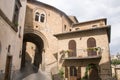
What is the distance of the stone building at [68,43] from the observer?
1698 centimetres

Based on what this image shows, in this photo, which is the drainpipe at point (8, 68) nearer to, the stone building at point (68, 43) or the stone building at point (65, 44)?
the stone building at point (65, 44)

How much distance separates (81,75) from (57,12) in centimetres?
1129

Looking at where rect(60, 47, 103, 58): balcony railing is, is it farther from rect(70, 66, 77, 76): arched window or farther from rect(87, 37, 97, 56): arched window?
rect(70, 66, 77, 76): arched window

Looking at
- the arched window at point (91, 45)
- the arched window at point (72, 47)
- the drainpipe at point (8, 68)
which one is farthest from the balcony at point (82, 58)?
the drainpipe at point (8, 68)

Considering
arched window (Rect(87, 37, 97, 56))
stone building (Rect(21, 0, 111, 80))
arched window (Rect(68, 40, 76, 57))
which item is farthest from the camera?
arched window (Rect(68, 40, 76, 57))

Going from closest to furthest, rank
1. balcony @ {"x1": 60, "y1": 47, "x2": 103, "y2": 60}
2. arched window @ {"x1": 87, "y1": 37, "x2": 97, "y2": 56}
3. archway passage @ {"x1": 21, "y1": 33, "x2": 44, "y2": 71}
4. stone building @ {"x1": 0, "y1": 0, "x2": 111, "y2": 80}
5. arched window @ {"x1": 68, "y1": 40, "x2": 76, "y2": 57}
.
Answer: stone building @ {"x1": 0, "y1": 0, "x2": 111, "y2": 80}, balcony @ {"x1": 60, "y1": 47, "x2": 103, "y2": 60}, arched window @ {"x1": 87, "y1": 37, "x2": 97, "y2": 56}, arched window @ {"x1": 68, "y1": 40, "x2": 76, "y2": 57}, archway passage @ {"x1": 21, "y1": 33, "x2": 44, "y2": 71}

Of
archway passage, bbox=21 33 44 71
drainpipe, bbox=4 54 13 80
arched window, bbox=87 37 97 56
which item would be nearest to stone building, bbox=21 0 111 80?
arched window, bbox=87 37 97 56

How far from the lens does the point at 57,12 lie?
79.7 ft

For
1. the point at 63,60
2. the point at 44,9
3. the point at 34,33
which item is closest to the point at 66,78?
the point at 63,60

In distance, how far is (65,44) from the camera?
19.7 m

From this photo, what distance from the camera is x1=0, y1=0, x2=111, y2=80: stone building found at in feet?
54.5

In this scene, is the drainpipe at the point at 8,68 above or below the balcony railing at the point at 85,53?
below

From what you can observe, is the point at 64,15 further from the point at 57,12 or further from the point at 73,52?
the point at 73,52

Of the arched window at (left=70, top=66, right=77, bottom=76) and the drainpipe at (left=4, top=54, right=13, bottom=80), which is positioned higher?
the drainpipe at (left=4, top=54, right=13, bottom=80)
